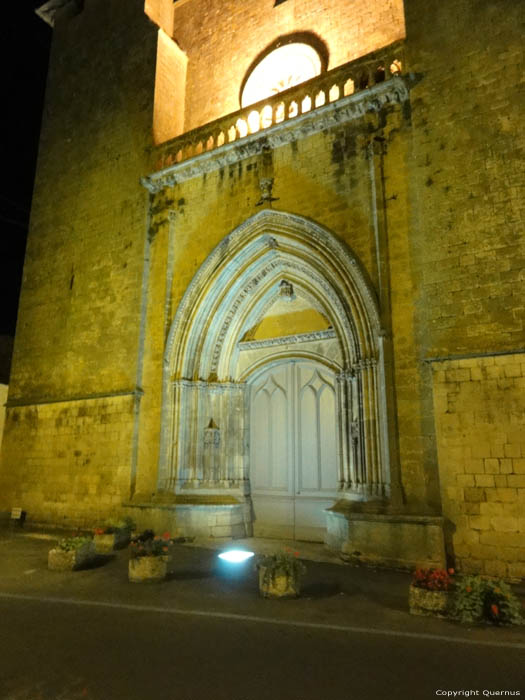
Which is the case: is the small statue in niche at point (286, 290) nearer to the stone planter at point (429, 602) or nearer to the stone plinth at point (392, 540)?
the stone plinth at point (392, 540)

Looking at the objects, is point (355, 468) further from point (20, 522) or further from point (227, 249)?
point (20, 522)

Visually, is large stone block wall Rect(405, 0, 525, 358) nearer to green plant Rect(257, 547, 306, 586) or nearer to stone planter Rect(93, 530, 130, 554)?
green plant Rect(257, 547, 306, 586)

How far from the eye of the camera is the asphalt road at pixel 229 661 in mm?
2684

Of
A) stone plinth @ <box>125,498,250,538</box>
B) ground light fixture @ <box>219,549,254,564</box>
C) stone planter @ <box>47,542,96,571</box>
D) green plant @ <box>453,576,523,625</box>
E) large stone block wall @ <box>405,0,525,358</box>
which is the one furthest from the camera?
stone plinth @ <box>125,498,250,538</box>

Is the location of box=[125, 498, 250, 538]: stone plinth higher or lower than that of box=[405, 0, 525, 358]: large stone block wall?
lower

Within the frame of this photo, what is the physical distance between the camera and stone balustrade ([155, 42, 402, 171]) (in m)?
7.10

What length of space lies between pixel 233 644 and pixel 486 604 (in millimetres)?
1899

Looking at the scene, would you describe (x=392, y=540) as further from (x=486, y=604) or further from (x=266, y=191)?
(x=266, y=191)

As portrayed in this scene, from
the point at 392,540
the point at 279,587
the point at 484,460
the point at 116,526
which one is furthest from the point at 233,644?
the point at 116,526

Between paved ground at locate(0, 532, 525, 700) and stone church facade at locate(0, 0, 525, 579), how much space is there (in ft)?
5.74

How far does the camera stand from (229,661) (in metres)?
3.04

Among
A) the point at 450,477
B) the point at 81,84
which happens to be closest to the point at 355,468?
the point at 450,477

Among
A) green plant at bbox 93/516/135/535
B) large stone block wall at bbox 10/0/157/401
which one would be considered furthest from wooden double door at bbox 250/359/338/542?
large stone block wall at bbox 10/0/157/401

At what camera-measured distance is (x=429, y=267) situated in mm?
6145
